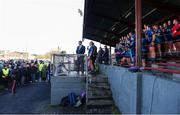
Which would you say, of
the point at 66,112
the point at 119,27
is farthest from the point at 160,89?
the point at 119,27

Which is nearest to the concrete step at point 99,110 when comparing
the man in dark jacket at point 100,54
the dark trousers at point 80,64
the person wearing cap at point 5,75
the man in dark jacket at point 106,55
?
the dark trousers at point 80,64

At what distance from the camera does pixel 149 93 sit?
24.8 feet

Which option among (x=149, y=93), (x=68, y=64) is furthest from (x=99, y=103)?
(x=149, y=93)

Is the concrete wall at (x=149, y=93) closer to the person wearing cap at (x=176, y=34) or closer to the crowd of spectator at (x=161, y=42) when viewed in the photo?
the crowd of spectator at (x=161, y=42)

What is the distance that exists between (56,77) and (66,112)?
8.95 ft

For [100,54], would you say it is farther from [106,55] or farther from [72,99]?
[72,99]

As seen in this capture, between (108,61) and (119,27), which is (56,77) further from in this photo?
(119,27)

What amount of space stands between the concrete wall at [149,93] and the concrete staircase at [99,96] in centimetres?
85

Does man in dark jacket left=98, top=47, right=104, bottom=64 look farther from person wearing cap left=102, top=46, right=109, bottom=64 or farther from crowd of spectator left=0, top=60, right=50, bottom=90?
crowd of spectator left=0, top=60, right=50, bottom=90

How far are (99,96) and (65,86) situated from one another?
183 cm

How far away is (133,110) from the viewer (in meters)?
8.92

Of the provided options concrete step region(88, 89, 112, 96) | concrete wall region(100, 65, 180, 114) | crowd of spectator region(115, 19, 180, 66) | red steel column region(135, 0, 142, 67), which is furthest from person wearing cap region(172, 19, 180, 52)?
concrete step region(88, 89, 112, 96)

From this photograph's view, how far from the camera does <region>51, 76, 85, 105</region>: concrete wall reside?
1498 cm

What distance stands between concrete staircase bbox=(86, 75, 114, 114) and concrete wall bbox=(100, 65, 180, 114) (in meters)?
0.85
